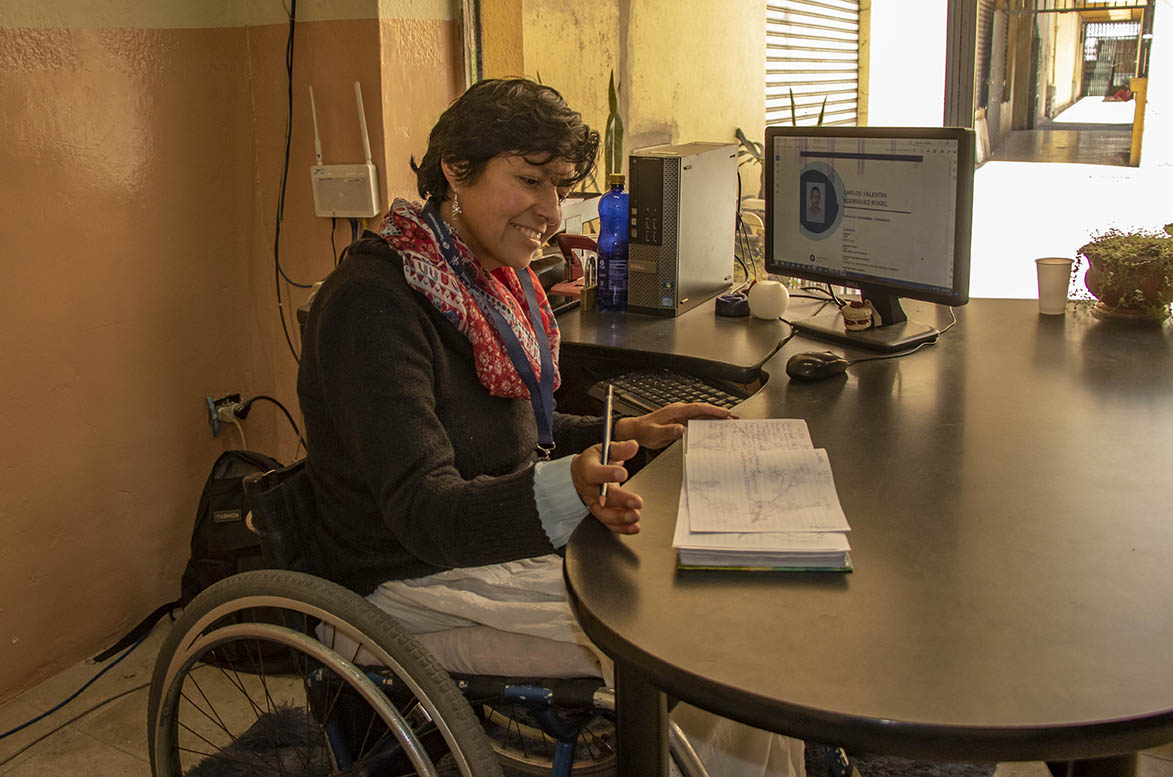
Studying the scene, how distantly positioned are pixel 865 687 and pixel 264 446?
90.0 inches

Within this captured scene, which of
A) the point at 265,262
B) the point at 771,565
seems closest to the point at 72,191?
the point at 265,262

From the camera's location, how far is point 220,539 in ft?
8.25

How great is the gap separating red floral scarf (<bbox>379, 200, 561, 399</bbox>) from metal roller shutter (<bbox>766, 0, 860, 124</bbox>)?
3.80 meters

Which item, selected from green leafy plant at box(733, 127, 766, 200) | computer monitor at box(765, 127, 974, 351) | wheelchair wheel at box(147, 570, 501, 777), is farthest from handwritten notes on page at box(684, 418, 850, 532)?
green leafy plant at box(733, 127, 766, 200)

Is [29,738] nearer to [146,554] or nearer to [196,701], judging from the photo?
[196,701]

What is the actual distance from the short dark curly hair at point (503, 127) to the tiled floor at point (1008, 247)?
1.19m

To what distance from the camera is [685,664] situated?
38.4 inches

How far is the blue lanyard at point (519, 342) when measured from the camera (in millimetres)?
1556

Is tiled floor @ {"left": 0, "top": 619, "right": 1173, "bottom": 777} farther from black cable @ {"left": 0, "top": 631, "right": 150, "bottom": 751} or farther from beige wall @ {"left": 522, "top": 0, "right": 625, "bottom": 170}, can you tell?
beige wall @ {"left": 522, "top": 0, "right": 625, "bottom": 170}

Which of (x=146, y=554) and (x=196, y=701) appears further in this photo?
(x=146, y=554)

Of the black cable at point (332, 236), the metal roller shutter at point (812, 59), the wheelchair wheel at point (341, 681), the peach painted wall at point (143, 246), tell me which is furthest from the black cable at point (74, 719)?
the metal roller shutter at point (812, 59)

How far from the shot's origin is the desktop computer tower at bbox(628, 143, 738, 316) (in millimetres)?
2348

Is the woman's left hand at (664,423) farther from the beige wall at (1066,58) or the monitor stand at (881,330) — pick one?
the beige wall at (1066,58)

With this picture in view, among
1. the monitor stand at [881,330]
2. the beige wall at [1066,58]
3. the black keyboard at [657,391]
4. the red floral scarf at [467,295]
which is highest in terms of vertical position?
the beige wall at [1066,58]
